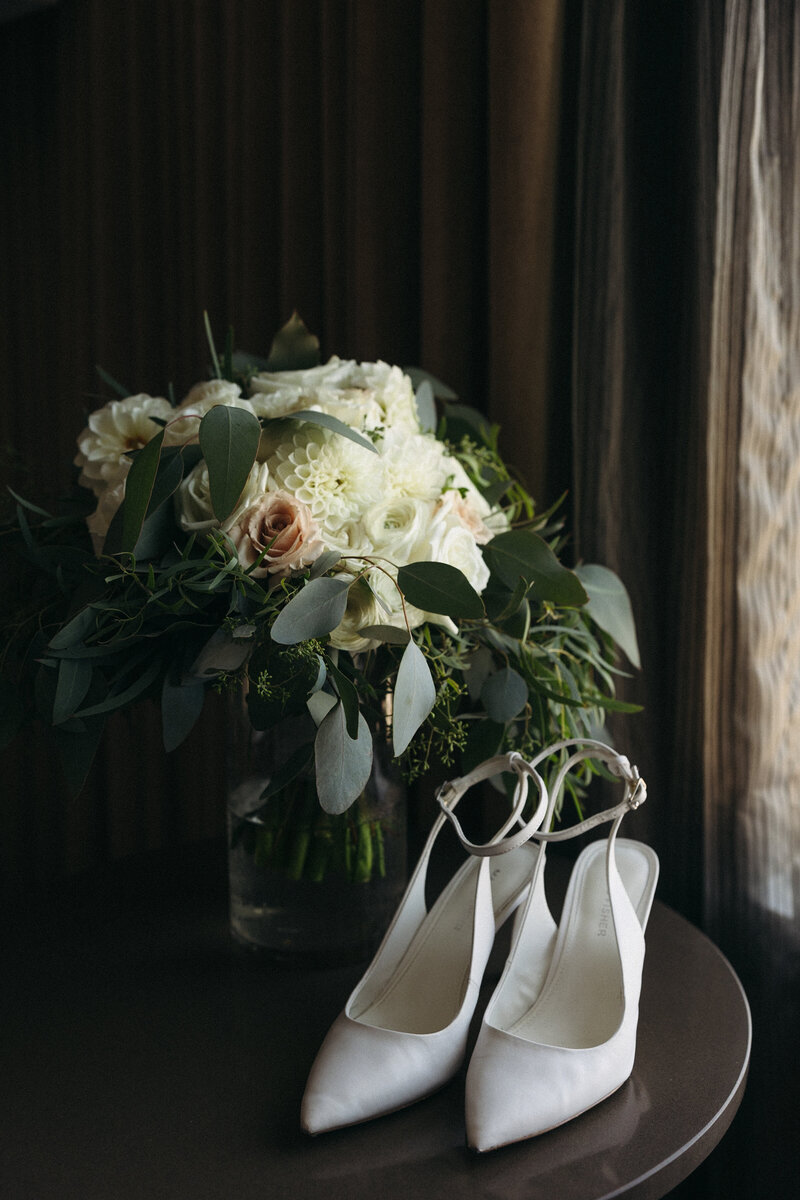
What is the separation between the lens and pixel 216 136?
1.51 m

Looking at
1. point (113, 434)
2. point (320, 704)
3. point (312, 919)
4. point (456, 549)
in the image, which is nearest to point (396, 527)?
point (456, 549)

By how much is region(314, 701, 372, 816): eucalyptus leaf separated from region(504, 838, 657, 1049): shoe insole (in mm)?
213

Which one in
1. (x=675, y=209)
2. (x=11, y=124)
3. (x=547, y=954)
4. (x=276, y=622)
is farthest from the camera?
(x=11, y=124)

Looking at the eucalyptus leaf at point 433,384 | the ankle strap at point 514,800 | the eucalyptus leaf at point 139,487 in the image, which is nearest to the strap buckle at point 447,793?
the ankle strap at point 514,800

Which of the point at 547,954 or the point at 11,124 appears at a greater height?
the point at 11,124

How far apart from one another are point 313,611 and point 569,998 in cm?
36

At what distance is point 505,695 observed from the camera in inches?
30.9

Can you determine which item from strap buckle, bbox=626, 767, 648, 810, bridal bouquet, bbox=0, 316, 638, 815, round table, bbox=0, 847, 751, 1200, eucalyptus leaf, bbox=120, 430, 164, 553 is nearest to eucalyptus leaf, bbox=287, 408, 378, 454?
bridal bouquet, bbox=0, 316, 638, 815

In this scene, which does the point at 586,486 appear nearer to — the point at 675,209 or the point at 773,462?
the point at 773,462

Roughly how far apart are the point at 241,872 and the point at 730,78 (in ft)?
2.89

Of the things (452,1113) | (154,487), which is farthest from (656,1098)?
(154,487)

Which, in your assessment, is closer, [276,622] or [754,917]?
[276,622]

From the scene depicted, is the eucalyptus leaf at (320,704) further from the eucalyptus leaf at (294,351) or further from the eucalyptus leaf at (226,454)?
the eucalyptus leaf at (294,351)

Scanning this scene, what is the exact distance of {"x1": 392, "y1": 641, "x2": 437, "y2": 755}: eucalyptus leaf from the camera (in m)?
0.65
